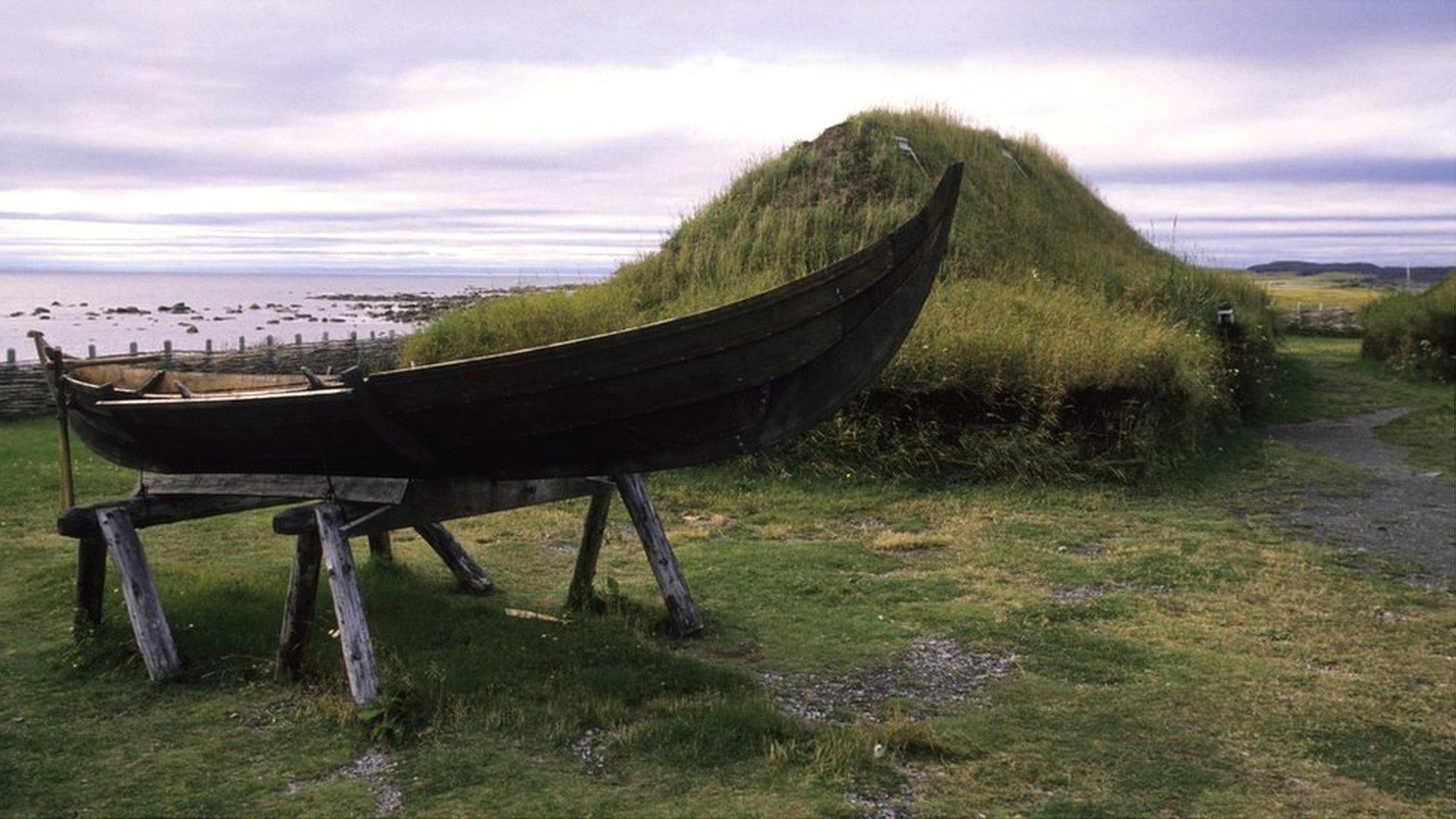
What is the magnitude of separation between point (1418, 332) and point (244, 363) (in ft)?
69.7

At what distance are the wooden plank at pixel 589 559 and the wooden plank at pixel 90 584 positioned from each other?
266 centimetres

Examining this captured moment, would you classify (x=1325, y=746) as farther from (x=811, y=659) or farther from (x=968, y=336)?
(x=968, y=336)

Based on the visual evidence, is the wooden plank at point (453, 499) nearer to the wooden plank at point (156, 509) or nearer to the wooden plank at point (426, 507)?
the wooden plank at point (426, 507)

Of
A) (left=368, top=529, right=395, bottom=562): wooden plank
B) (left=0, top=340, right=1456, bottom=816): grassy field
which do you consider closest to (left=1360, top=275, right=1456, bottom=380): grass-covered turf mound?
(left=0, top=340, right=1456, bottom=816): grassy field

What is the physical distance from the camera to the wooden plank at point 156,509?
6.10 meters

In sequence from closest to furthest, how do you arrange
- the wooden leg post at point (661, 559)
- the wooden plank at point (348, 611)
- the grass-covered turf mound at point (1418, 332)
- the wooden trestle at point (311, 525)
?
1. the wooden plank at point (348, 611)
2. the wooden trestle at point (311, 525)
3. the wooden leg post at point (661, 559)
4. the grass-covered turf mound at point (1418, 332)

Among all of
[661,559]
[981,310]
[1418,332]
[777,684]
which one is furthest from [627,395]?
[1418,332]

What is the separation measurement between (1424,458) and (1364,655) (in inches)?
330

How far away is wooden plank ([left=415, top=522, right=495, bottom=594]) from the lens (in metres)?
7.46

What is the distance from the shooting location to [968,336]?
1249 cm

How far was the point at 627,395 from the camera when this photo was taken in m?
5.08

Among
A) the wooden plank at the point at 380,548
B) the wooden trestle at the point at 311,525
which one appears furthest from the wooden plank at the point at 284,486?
the wooden plank at the point at 380,548

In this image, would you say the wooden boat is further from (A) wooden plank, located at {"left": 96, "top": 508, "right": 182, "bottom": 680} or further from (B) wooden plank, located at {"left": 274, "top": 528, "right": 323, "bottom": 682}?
(A) wooden plank, located at {"left": 96, "top": 508, "right": 182, "bottom": 680}

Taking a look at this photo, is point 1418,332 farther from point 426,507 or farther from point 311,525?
point 311,525
